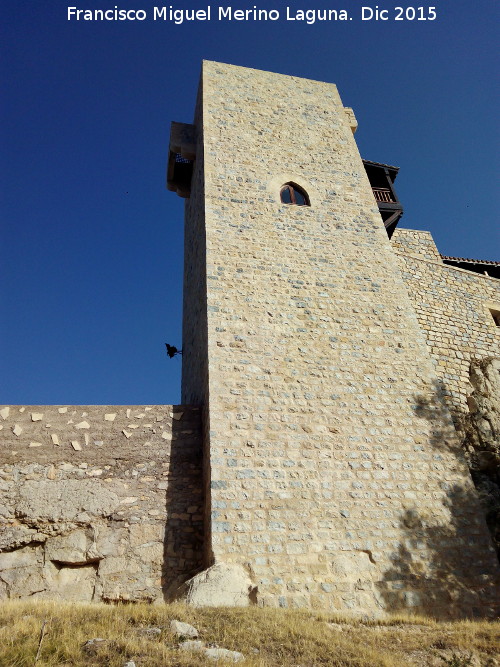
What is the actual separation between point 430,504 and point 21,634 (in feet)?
16.1

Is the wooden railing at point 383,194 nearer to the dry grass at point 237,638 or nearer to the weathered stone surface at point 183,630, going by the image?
the dry grass at point 237,638

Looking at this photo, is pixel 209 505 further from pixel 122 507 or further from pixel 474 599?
pixel 474 599

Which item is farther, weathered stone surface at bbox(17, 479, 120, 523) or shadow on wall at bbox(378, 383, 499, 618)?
weathered stone surface at bbox(17, 479, 120, 523)

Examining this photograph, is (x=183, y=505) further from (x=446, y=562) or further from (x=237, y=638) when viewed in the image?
(x=446, y=562)

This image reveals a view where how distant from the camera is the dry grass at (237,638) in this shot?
3207 millimetres

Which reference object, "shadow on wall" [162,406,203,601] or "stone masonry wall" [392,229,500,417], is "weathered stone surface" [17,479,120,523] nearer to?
"shadow on wall" [162,406,203,601]

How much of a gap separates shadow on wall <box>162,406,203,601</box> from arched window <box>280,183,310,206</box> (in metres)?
4.51

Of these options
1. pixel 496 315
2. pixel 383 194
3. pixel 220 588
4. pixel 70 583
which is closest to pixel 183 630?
pixel 220 588

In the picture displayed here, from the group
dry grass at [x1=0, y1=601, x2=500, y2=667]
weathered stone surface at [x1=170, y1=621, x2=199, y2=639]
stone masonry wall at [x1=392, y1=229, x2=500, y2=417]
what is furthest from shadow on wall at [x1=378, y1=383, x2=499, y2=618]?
stone masonry wall at [x1=392, y1=229, x2=500, y2=417]

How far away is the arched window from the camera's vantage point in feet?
29.4

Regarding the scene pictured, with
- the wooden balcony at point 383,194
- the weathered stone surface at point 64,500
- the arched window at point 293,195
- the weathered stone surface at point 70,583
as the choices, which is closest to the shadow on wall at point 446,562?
the weathered stone surface at point 70,583

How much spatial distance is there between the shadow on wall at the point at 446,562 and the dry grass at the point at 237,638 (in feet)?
2.11

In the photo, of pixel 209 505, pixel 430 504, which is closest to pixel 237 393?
pixel 209 505

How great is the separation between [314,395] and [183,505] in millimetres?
2311
